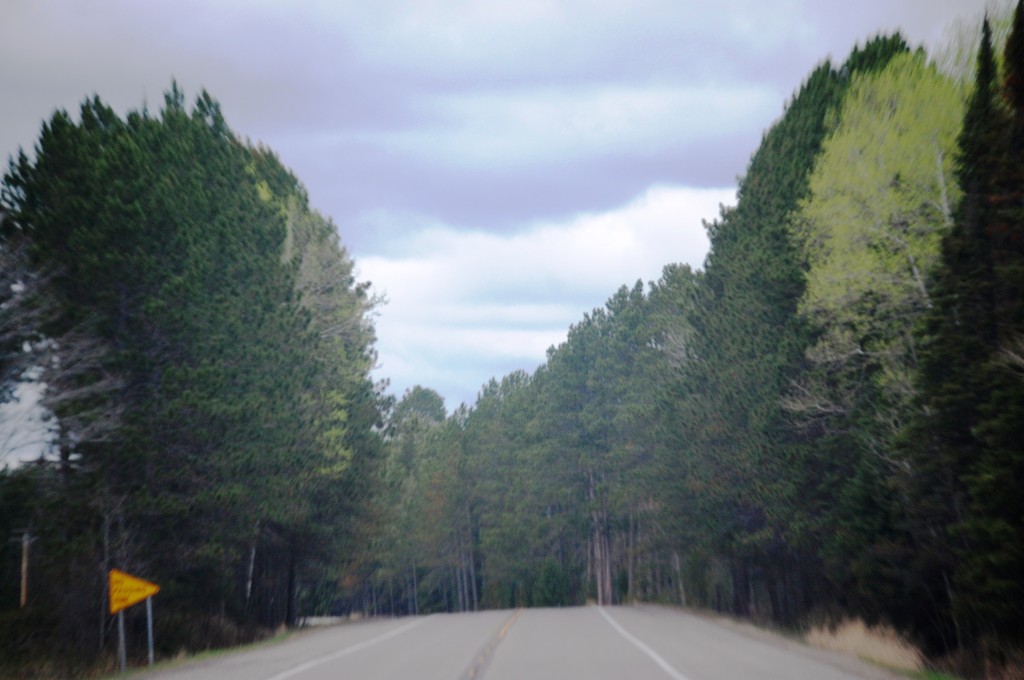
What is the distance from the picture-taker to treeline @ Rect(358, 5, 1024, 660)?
1773 cm

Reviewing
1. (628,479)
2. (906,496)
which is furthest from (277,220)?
(628,479)

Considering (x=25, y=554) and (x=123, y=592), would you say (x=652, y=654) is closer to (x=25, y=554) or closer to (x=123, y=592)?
(x=123, y=592)

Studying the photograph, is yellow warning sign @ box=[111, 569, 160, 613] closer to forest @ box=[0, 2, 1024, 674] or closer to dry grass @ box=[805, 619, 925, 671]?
forest @ box=[0, 2, 1024, 674]

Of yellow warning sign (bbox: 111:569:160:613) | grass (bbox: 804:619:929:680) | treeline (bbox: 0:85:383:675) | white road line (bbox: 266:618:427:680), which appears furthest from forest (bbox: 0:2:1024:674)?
white road line (bbox: 266:618:427:680)

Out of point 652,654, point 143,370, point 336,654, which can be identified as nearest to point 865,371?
point 652,654

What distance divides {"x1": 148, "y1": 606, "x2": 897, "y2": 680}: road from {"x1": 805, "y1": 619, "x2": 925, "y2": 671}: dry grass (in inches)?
25.8

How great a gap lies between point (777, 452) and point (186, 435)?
16.4m

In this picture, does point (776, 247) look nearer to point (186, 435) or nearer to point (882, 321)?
point (882, 321)

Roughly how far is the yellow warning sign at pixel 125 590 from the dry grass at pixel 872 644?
14.0 meters

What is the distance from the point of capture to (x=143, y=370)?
24203 mm

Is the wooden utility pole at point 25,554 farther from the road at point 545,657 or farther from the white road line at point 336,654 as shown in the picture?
the white road line at point 336,654

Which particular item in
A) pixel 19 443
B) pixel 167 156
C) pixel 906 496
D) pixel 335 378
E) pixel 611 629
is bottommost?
pixel 611 629

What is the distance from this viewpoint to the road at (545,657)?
16.4 m

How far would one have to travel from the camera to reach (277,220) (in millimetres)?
32562
